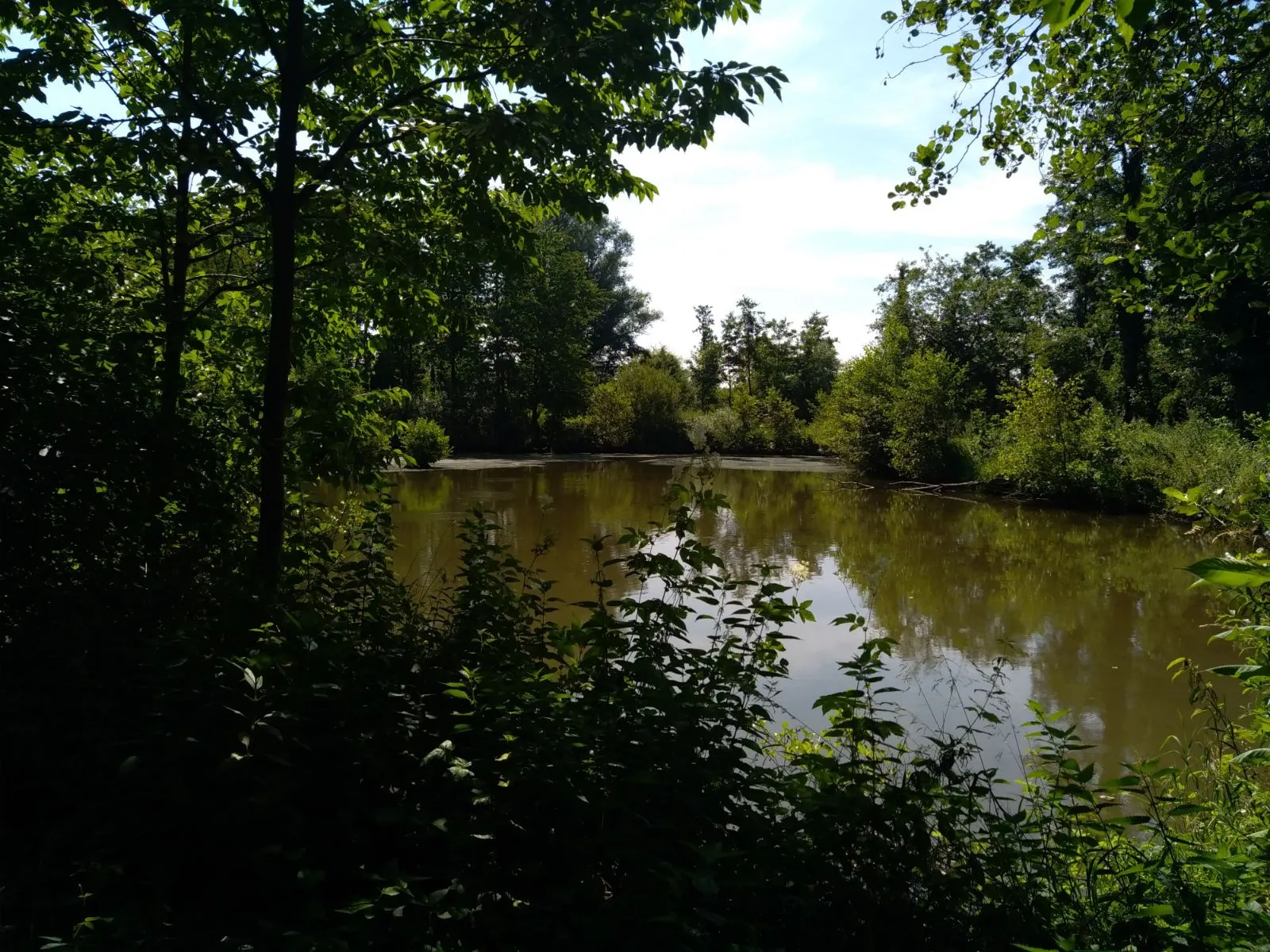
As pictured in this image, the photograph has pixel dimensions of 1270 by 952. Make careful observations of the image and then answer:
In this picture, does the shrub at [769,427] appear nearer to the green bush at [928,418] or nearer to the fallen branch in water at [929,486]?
the green bush at [928,418]

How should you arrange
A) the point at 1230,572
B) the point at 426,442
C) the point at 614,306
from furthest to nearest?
the point at 614,306 → the point at 426,442 → the point at 1230,572

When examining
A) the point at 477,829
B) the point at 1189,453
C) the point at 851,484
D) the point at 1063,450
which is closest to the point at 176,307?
the point at 477,829

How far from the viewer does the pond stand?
6.84 meters

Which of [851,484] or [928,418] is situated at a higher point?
[928,418]

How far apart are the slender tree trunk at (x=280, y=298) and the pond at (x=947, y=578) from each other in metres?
1.31

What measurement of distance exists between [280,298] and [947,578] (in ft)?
36.2

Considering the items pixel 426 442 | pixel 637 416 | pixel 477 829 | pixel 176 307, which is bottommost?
pixel 477 829

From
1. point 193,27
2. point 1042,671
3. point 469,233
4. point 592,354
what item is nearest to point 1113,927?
point 469,233

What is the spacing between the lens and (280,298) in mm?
3646

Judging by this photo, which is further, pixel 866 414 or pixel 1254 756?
pixel 866 414

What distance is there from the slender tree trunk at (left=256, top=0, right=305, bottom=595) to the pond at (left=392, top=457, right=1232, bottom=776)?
131 centimetres

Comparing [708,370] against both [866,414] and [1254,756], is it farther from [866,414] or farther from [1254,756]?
[1254,756]

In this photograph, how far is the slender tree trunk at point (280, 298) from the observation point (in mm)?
3516

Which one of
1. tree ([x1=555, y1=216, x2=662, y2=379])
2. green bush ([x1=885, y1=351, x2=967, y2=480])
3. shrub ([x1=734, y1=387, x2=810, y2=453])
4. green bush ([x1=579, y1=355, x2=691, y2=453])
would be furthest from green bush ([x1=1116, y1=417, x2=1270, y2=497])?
tree ([x1=555, y1=216, x2=662, y2=379])
